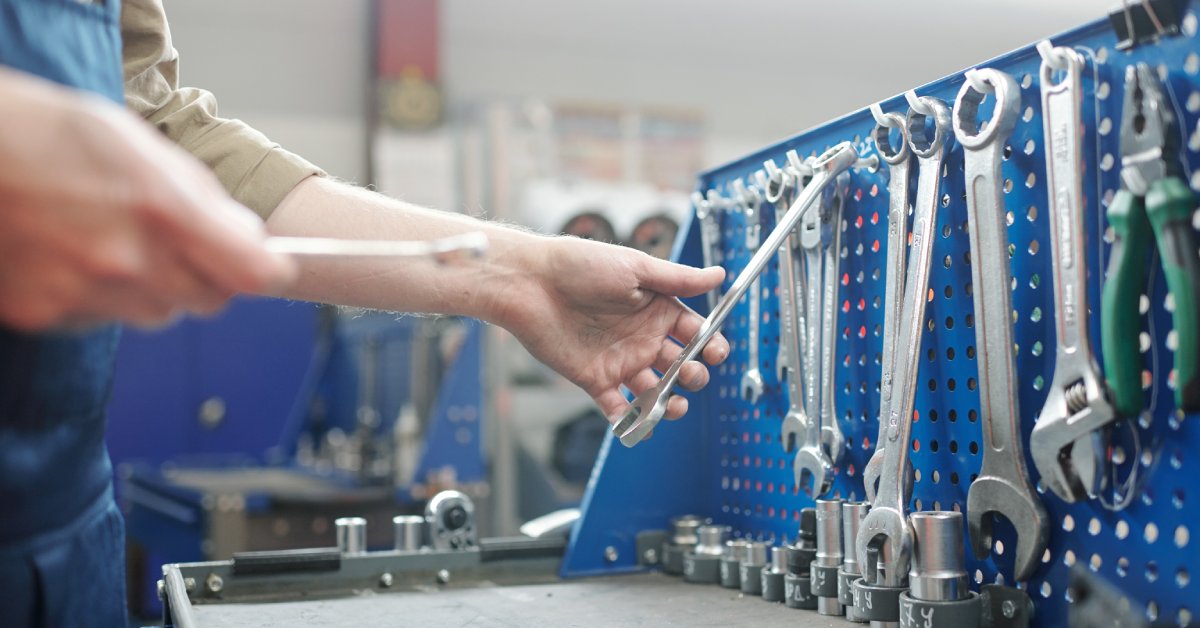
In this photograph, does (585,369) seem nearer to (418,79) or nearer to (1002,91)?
(1002,91)

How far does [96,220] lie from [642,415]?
2.04 ft

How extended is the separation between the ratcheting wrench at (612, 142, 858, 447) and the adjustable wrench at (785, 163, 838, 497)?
37mm

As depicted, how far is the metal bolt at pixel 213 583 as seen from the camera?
1.13 metres

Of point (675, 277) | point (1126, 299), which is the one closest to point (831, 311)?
point (675, 277)

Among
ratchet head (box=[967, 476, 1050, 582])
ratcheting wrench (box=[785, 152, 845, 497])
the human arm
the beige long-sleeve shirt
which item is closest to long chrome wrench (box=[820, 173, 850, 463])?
ratcheting wrench (box=[785, 152, 845, 497])

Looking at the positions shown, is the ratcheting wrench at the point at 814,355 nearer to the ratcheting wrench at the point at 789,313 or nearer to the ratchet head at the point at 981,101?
the ratcheting wrench at the point at 789,313

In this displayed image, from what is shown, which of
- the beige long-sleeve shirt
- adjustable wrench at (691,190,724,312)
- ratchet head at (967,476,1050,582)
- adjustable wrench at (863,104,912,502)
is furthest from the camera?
adjustable wrench at (691,190,724,312)

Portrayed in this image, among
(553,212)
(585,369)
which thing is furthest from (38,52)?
(553,212)

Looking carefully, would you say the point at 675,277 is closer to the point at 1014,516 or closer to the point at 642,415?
the point at 642,415

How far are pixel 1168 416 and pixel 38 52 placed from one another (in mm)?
830

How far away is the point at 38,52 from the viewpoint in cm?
77

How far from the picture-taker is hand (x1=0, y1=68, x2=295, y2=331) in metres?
0.51

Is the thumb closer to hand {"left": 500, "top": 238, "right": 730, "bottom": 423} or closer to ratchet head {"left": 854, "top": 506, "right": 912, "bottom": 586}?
hand {"left": 500, "top": 238, "right": 730, "bottom": 423}

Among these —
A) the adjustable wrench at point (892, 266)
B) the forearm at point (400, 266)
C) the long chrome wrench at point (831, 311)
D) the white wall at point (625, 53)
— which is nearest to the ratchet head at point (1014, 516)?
the adjustable wrench at point (892, 266)
